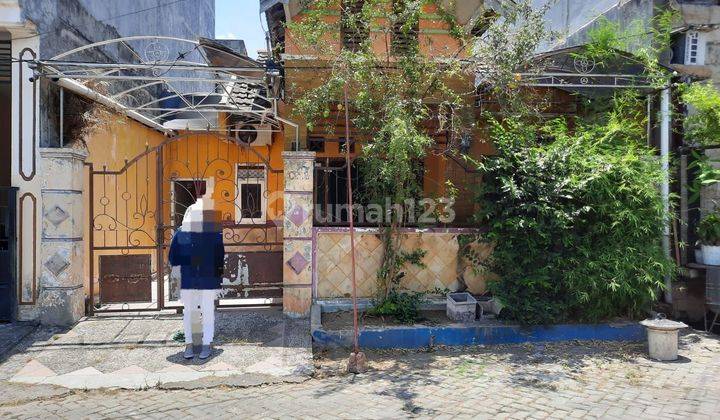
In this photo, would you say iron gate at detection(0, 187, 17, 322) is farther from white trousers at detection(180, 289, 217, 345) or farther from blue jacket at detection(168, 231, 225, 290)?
white trousers at detection(180, 289, 217, 345)

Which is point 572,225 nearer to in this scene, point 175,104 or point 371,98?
point 371,98

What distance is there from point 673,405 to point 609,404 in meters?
0.57

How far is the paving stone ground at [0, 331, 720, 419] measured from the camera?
4.39 m

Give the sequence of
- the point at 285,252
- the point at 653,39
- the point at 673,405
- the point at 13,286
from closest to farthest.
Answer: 1. the point at 673,405
2. the point at 13,286
3. the point at 285,252
4. the point at 653,39

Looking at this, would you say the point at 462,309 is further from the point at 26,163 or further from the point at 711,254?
the point at 26,163

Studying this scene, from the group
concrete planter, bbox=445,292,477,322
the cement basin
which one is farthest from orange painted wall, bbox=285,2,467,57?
the cement basin

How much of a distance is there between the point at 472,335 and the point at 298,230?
2.69 meters

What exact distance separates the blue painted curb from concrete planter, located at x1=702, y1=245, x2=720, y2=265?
148cm

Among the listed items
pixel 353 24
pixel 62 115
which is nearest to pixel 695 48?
pixel 353 24

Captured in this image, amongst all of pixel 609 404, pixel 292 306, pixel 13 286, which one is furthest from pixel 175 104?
pixel 609 404

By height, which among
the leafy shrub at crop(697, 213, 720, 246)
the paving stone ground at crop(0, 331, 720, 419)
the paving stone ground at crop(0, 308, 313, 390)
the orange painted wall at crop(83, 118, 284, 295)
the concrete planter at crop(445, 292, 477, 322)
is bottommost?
the paving stone ground at crop(0, 331, 720, 419)

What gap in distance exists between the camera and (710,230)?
6953mm

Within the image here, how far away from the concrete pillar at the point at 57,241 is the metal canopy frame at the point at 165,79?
1138 mm

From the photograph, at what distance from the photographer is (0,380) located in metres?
4.98
